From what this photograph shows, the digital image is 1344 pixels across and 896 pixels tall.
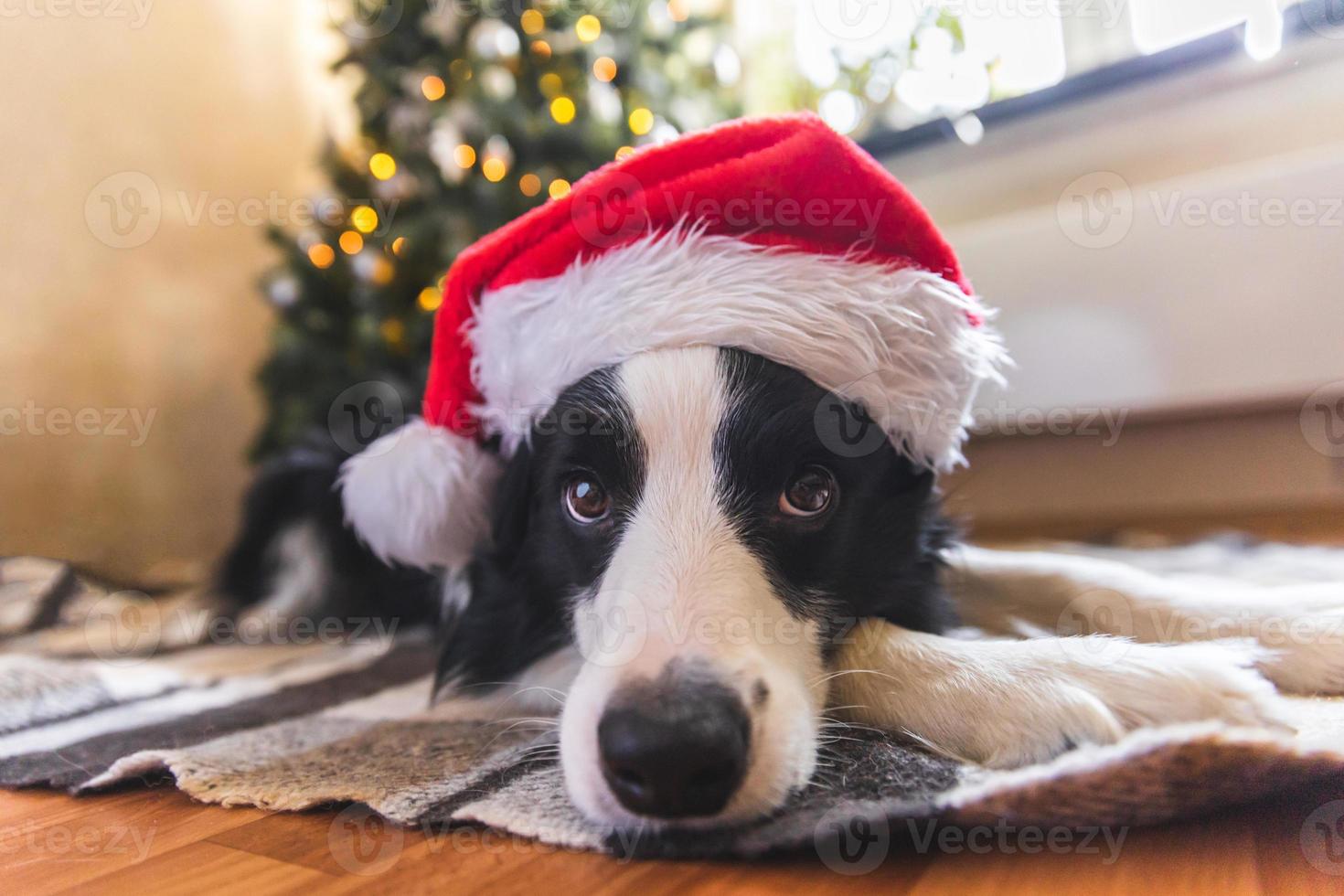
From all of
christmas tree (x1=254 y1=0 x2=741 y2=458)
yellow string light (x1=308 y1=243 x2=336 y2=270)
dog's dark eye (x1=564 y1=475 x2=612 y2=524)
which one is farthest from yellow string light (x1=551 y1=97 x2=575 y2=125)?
dog's dark eye (x1=564 y1=475 x2=612 y2=524)

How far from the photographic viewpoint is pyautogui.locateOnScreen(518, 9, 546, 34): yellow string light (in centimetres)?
229

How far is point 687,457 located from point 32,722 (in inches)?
40.5

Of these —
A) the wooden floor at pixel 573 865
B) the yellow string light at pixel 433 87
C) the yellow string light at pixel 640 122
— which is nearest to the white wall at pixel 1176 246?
the yellow string light at pixel 640 122

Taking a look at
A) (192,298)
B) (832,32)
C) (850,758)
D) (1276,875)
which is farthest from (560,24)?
(1276,875)

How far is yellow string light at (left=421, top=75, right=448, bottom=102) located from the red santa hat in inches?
60.8

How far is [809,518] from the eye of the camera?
89 centimetres

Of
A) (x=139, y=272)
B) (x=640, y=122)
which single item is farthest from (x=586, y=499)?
(x=139, y=272)

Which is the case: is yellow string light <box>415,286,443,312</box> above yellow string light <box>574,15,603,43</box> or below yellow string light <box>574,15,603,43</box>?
below

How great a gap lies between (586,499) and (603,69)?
178cm

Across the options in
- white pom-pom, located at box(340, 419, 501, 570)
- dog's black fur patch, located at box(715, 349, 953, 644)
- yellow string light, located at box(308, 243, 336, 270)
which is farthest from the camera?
yellow string light, located at box(308, 243, 336, 270)

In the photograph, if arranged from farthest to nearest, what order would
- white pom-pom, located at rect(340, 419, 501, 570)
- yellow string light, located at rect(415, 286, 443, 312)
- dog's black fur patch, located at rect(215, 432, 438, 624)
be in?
1. yellow string light, located at rect(415, 286, 443, 312)
2. dog's black fur patch, located at rect(215, 432, 438, 624)
3. white pom-pom, located at rect(340, 419, 501, 570)

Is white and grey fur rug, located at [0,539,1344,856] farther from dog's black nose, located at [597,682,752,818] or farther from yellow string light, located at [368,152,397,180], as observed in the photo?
yellow string light, located at [368,152,397,180]

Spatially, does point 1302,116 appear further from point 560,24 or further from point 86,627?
point 86,627

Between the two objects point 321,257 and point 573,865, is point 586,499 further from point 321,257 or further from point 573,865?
point 321,257
